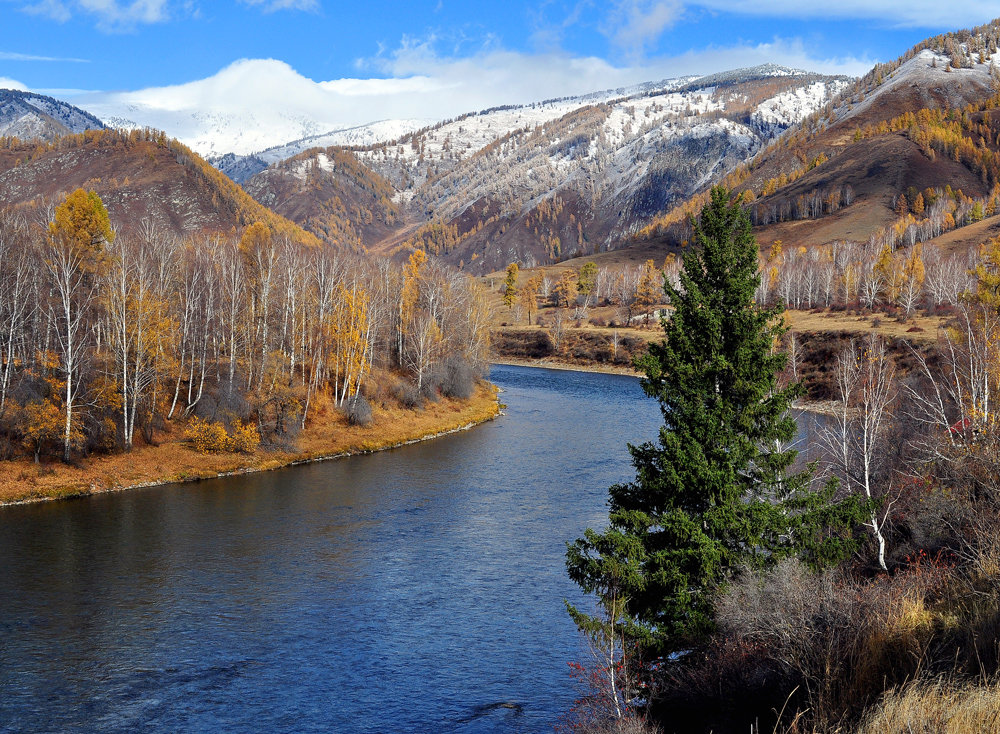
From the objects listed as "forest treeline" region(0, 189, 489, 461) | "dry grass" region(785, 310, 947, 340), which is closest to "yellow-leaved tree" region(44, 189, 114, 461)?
"forest treeline" region(0, 189, 489, 461)

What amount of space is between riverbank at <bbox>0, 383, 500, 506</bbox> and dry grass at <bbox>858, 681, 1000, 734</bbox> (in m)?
41.7

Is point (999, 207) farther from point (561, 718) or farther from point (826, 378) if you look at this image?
point (561, 718)

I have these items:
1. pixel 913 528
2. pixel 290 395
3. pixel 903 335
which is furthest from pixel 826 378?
pixel 913 528

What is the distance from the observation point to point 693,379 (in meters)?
18.9

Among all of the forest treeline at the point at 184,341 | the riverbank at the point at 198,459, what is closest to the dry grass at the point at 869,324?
the riverbank at the point at 198,459

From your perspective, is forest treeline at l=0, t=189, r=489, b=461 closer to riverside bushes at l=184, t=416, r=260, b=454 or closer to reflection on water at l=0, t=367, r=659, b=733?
riverside bushes at l=184, t=416, r=260, b=454

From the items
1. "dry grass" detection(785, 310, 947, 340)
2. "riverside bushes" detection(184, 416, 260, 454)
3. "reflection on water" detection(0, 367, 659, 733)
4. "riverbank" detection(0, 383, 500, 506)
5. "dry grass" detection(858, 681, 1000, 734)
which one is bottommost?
"reflection on water" detection(0, 367, 659, 733)

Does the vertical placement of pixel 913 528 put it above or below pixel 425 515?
above

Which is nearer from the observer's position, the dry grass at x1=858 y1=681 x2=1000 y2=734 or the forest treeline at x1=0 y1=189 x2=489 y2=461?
the dry grass at x1=858 y1=681 x2=1000 y2=734

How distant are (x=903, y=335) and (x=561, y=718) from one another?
74683mm

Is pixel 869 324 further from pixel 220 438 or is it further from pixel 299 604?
pixel 299 604

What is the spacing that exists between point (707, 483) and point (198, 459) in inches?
1505

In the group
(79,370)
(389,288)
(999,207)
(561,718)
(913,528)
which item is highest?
(999,207)

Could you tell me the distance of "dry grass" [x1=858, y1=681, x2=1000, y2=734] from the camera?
26.3 feet
